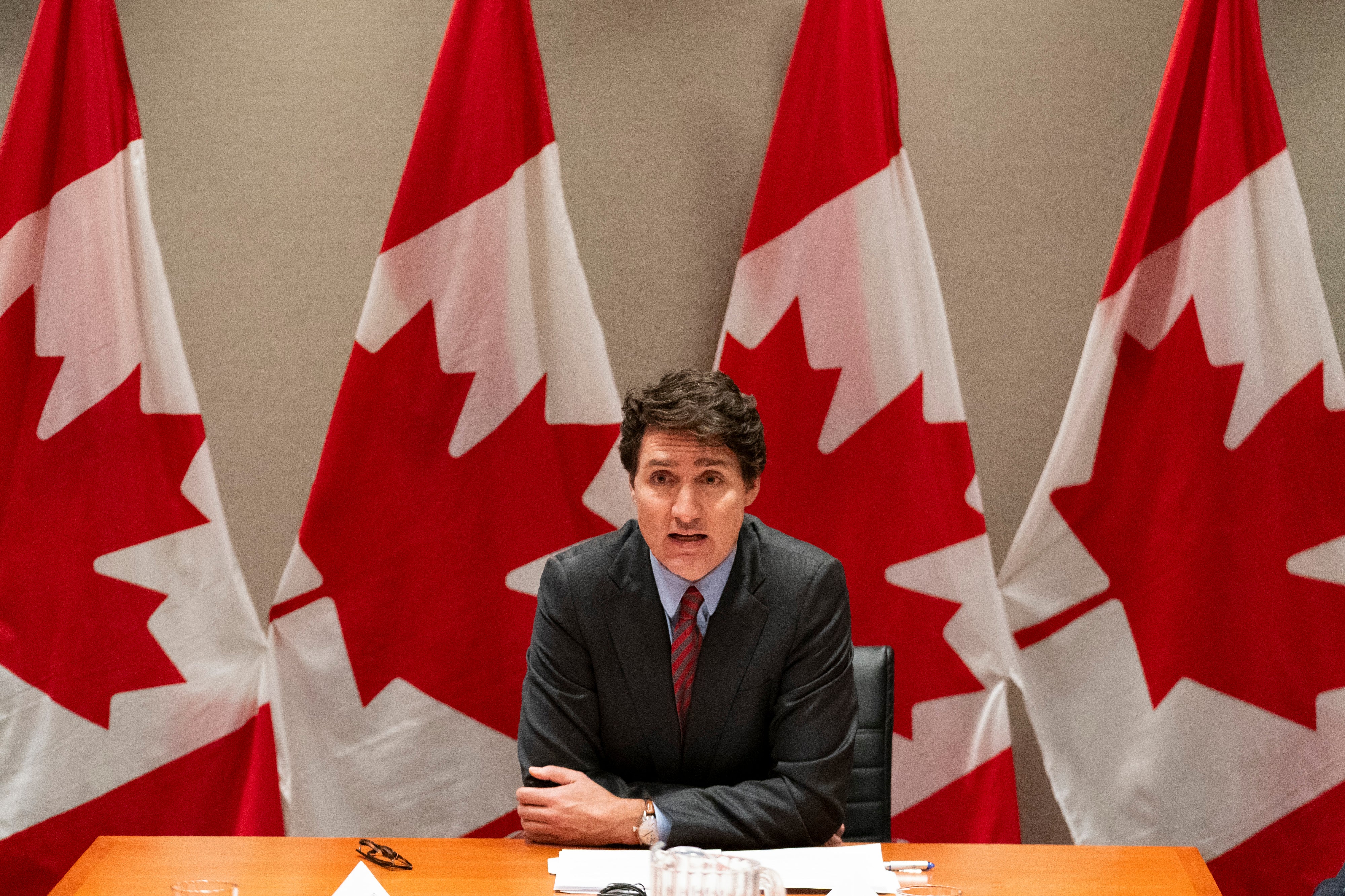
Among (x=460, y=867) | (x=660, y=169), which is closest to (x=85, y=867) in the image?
(x=460, y=867)

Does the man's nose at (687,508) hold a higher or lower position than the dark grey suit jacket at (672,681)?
higher

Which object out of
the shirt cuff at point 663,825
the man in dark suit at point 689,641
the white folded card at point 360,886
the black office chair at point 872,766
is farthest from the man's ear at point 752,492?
the white folded card at point 360,886

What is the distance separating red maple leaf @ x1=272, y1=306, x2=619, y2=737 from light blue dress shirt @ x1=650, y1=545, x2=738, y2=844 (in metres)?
0.65

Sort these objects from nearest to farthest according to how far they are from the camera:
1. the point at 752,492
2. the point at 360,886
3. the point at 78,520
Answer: the point at 360,886 → the point at 752,492 → the point at 78,520

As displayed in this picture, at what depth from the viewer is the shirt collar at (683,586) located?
188 centimetres

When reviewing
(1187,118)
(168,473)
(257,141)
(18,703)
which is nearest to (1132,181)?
(1187,118)

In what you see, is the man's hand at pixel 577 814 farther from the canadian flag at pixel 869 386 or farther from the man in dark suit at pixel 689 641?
the canadian flag at pixel 869 386

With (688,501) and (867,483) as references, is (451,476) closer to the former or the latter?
(688,501)

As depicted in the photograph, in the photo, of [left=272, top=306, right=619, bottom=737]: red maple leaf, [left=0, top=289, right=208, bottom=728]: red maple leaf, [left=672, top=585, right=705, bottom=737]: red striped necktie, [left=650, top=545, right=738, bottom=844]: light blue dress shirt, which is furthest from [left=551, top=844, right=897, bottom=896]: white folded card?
[left=0, top=289, right=208, bottom=728]: red maple leaf

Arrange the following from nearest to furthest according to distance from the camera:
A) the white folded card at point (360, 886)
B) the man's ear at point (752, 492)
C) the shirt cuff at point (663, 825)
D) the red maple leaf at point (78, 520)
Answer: the white folded card at point (360, 886)
the shirt cuff at point (663, 825)
the man's ear at point (752, 492)
the red maple leaf at point (78, 520)

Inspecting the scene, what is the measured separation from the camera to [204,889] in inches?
52.5

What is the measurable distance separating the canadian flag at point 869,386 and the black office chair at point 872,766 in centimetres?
54

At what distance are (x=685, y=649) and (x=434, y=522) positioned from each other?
0.83 metres

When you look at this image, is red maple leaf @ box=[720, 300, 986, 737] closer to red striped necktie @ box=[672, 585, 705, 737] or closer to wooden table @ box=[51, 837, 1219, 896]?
red striped necktie @ box=[672, 585, 705, 737]
